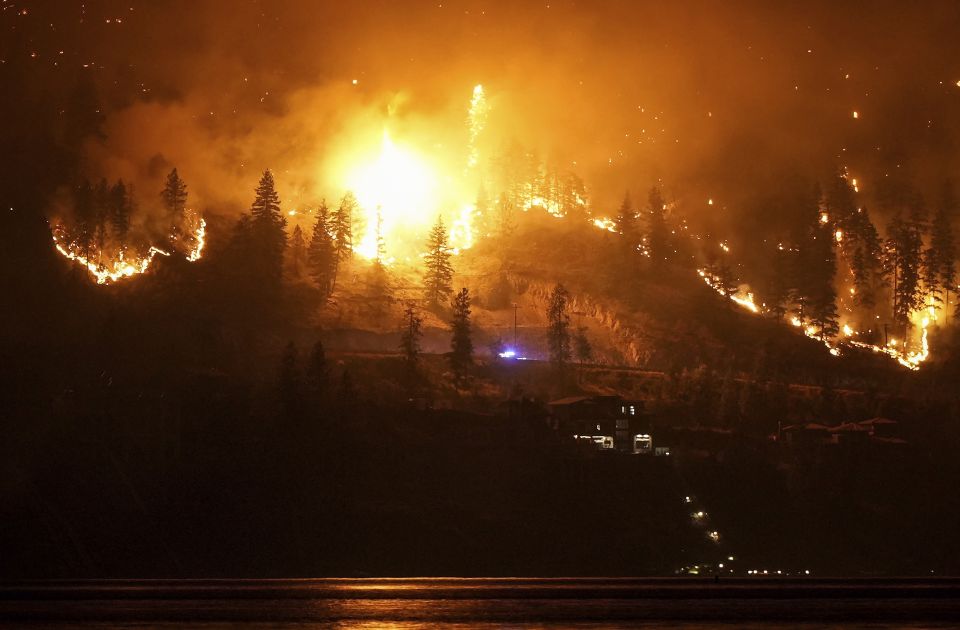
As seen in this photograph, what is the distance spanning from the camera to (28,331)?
10194 cm

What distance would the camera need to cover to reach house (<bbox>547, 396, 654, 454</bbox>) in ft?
310

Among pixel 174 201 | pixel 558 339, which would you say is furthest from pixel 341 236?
pixel 558 339

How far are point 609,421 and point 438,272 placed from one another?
50219 millimetres

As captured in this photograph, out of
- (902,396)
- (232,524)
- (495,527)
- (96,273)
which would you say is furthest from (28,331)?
(902,396)

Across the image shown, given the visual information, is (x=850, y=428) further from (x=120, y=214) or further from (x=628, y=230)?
(x=120, y=214)

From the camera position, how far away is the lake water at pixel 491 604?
3086 centimetres

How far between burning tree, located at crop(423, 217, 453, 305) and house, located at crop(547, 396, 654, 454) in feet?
143

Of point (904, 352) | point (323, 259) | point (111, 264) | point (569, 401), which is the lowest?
Answer: point (569, 401)

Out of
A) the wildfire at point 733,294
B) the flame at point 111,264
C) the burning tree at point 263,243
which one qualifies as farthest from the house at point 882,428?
the flame at point 111,264

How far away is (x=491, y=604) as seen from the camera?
3488 cm

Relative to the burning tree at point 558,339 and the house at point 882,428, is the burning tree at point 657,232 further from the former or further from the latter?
the house at point 882,428

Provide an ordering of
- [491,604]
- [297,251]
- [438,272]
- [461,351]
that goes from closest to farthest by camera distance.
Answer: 1. [491,604]
2. [461,351]
3. [297,251]
4. [438,272]

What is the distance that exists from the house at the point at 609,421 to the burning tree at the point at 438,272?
4361 centimetres

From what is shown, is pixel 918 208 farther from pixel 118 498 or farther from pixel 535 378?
pixel 118 498
